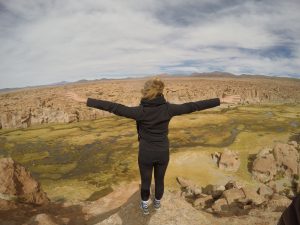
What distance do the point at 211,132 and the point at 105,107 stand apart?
1494 inches

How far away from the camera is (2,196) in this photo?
1570 centimetres

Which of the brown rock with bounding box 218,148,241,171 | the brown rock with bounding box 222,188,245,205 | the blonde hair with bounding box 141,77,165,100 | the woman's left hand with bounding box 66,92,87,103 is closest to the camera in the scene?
the woman's left hand with bounding box 66,92,87,103

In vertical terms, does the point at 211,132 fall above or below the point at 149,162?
below

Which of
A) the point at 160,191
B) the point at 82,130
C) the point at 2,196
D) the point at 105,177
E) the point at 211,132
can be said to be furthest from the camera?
the point at 82,130

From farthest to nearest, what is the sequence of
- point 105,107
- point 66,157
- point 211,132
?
1. point 211,132
2. point 66,157
3. point 105,107

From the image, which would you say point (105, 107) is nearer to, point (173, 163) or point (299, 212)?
point (299, 212)

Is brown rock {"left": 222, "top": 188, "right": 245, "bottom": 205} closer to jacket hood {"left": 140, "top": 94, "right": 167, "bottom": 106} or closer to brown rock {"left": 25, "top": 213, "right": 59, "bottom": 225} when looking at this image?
brown rock {"left": 25, "top": 213, "right": 59, "bottom": 225}

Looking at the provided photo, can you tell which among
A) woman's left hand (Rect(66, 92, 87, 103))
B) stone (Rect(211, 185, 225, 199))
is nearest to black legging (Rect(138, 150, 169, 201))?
woman's left hand (Rect(66, 92, 87, 103))

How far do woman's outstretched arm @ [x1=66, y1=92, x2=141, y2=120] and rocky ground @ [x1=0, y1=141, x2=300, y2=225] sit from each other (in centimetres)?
409

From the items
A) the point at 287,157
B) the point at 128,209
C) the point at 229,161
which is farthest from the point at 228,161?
the point at 128,209

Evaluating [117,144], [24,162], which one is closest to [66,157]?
[24,162]

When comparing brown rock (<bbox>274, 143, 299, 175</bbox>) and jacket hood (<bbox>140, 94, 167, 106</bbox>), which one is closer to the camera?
jacket hood (<bbox>140, 94, 167, 106</bbox>)

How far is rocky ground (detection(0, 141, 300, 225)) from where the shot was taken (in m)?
10.3

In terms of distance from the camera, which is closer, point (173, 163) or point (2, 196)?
point (2, 196)
